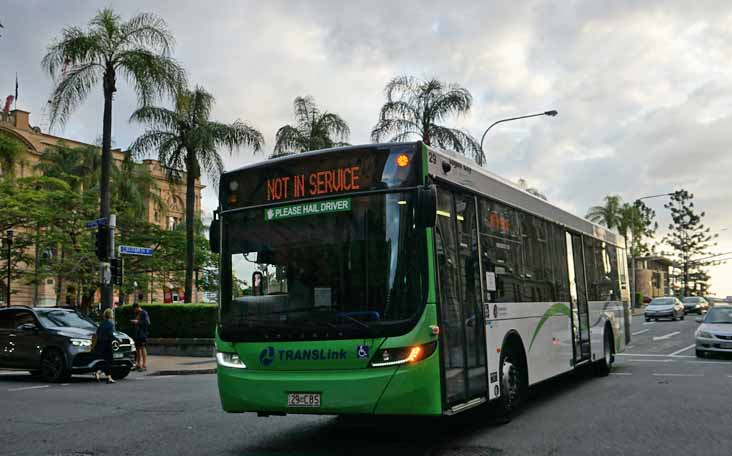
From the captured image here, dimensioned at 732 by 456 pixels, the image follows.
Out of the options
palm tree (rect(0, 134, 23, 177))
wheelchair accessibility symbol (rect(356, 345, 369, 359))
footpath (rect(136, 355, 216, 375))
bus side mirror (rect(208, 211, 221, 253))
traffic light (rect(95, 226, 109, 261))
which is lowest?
footpath (rect(136, 355, 216, 375))

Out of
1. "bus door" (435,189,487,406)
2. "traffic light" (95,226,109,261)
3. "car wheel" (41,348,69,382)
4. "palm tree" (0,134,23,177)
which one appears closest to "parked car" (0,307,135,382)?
"car wheel" (41,348,69,382)

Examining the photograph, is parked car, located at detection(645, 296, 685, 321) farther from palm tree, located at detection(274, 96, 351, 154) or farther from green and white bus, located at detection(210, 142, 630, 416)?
green and white bus, located at detection(210, 142, 630, 416)

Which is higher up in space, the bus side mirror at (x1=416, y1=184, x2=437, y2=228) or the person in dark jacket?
the bus side mirror at (x1=416, y1=184, x2=437, y2=228)

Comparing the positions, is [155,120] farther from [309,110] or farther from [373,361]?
[373,361]

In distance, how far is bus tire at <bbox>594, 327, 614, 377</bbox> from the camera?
14828mm

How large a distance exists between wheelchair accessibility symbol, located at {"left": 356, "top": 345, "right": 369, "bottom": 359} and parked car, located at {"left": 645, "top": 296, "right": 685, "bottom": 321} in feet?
142

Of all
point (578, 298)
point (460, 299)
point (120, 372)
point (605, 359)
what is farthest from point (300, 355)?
point (120, 372)

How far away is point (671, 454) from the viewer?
7332mm

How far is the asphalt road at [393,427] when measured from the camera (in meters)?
7.88

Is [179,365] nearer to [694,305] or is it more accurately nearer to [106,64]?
[106,64]

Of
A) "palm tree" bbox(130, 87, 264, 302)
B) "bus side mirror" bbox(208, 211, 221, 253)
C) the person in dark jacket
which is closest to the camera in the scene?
"bus side mirror" bbox(208, 211, 221, 253)

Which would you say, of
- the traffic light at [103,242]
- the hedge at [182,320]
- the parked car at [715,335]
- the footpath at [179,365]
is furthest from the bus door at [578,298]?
the hedge at [182,320]

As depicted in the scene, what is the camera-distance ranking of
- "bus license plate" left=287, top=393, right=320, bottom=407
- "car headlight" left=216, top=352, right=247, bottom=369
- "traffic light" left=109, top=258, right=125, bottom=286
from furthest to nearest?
"traffic light" left=109, top=258, right=125, bottom=286
"car headlight" left=216, top=352, right=247, bottom=369
"bus license plate" left=287, top=393, right=320, bottom=407

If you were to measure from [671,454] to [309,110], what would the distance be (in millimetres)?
27526
